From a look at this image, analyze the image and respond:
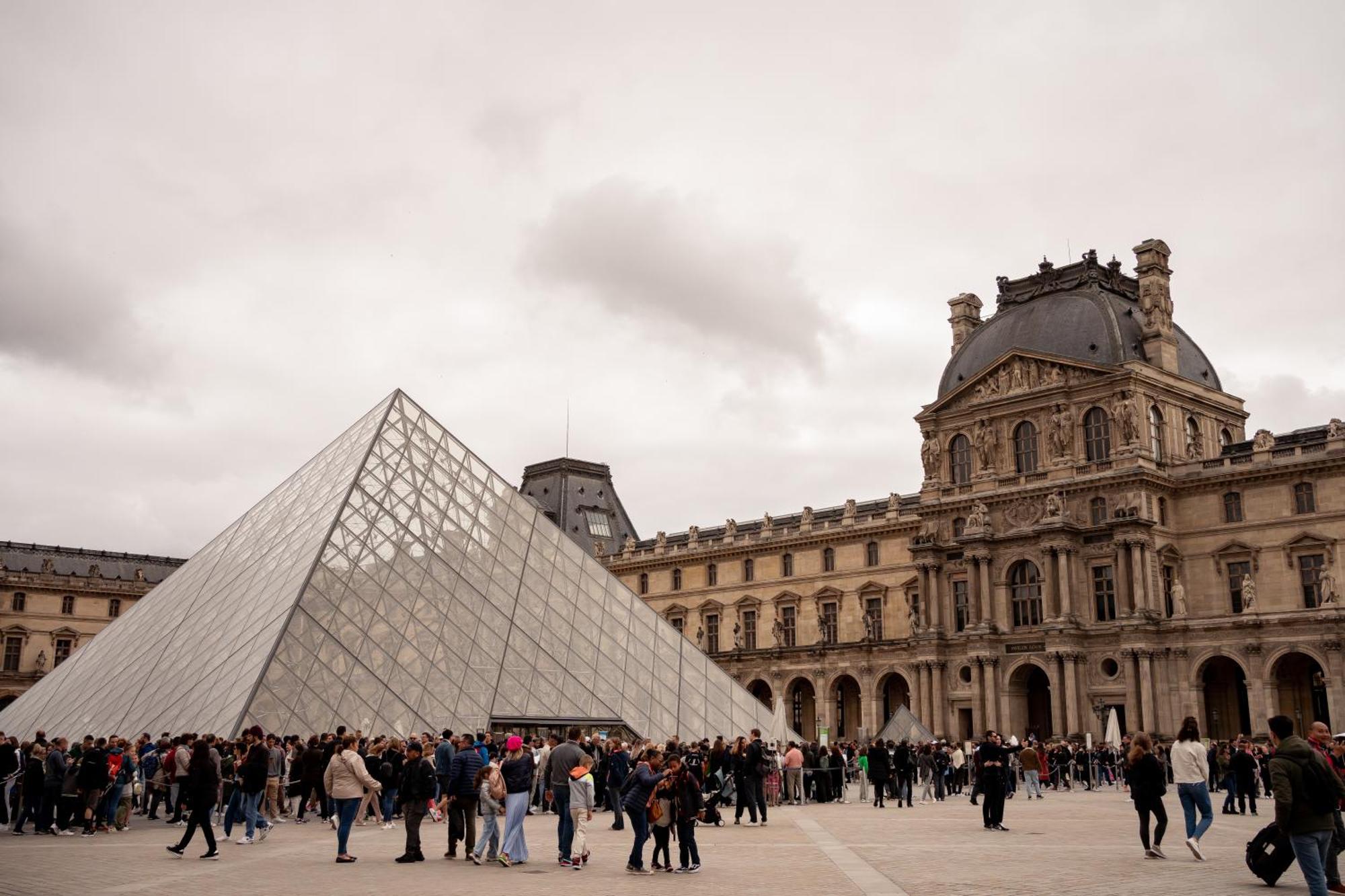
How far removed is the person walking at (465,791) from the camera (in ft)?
45.1

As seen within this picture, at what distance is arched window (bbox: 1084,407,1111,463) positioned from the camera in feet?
157

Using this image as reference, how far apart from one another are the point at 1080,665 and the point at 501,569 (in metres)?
27.4

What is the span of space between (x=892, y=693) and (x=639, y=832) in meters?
45.7

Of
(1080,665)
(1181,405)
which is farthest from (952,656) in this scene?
(1181,405)

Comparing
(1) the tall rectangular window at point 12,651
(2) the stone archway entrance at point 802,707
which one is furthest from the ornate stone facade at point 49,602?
(2) the stone archway entrance at point 802,707

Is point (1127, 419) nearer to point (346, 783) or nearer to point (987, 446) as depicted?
point (987, 446)

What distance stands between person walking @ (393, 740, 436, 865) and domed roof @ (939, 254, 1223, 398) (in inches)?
1578

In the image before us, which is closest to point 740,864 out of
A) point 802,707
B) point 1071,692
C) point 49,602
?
point 1071,692

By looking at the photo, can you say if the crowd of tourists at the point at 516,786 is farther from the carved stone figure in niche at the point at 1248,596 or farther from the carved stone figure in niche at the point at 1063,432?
the carved stone figure in niche at the point at 1063,432

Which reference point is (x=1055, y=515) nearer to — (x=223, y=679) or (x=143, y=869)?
(x=223, y=679)

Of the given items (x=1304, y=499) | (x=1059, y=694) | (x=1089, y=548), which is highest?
(x=1304, y=499)

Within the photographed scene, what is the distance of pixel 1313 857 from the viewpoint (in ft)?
29.6

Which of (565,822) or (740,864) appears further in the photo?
(565,822)

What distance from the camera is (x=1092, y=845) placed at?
48.1 ft
